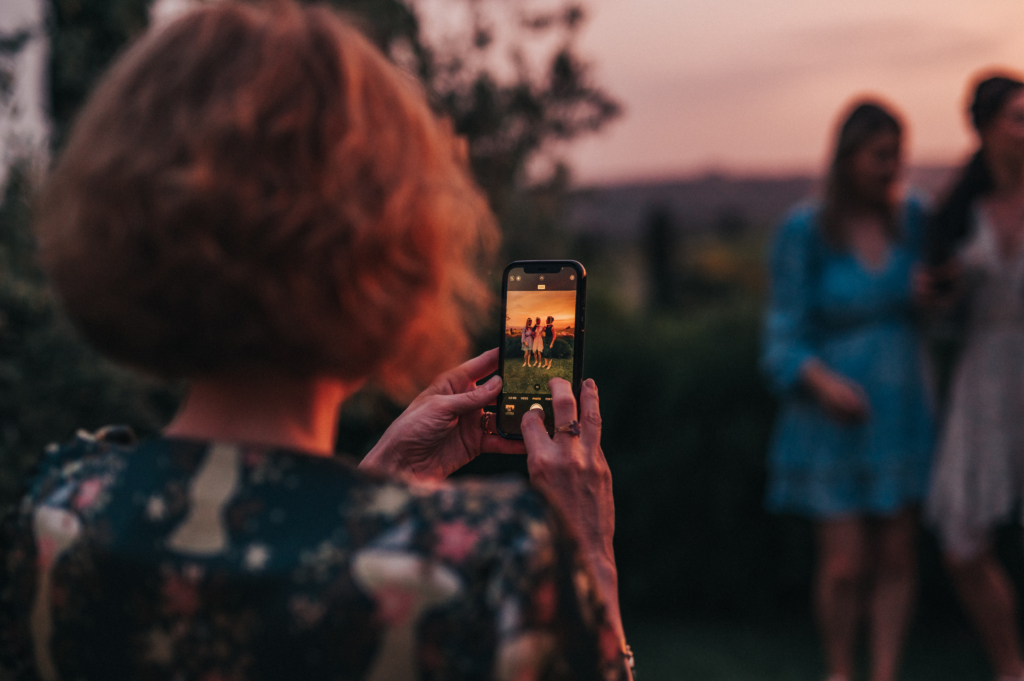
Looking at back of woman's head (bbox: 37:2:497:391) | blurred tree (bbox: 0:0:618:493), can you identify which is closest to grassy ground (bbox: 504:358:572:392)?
back of woman's head (bbox: 37:2:497:391)

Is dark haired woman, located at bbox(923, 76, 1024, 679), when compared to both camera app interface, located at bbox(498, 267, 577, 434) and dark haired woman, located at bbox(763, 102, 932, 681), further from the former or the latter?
camera app interface, located at bbox(498, 267, 577, 434)

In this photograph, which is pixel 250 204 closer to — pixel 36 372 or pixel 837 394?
pixel 36 372

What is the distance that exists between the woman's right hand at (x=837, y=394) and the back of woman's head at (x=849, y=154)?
1.82 feet

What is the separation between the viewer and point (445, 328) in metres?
1.03

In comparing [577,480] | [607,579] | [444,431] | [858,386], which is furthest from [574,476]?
[858,386]

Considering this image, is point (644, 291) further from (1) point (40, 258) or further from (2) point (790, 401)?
(1) point (40, 258)

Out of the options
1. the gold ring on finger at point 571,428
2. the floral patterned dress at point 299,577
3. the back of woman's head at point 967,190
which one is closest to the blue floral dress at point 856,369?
the back of woman's head at point 967,190

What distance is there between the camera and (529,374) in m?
1.56

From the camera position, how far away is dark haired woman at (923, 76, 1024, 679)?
10.3 feet

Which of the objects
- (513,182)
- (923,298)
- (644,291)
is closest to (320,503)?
(923,298)

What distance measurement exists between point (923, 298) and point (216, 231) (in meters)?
3.10

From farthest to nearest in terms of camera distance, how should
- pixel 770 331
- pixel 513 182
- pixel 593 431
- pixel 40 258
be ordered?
1. pixel 513 182
2. pixel 770 331
3. pixel 593 431
4. pixel 40 258

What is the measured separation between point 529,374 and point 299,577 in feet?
2.57

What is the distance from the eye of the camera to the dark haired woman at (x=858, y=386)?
134 inches
